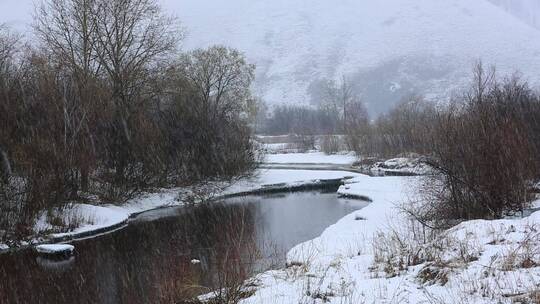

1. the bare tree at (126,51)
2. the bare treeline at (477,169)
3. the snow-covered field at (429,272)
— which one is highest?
the bare tree at (126,51)

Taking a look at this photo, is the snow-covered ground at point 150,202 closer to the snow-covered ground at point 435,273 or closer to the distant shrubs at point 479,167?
the snow-covered ground at point 435,273

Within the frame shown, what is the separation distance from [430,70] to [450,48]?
15.3 metres

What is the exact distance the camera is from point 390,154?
160 feet

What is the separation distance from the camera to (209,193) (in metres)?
30.6

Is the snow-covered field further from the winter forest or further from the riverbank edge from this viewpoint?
the riverbank edge

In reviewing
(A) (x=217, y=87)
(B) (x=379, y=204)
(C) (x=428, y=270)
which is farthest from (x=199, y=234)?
(A) (x=217, y=87)

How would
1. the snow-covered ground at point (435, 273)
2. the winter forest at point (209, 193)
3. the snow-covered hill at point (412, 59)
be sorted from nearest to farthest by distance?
the snow-covered ground at point (435, 273)
the winter forest at point (209, 193)
the snow-covered hill at point (412, 59)

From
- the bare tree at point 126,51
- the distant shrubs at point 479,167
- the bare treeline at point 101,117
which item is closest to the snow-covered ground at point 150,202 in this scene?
the bare treeline at point 101,117

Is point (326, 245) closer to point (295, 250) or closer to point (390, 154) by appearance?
point (295, 250)

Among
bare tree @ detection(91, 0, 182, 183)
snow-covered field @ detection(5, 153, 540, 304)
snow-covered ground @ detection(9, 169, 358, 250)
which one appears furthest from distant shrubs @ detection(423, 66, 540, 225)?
bare tree @ detection(91, 0, 182, 183)

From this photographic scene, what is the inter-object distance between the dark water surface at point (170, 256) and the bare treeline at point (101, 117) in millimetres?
3607

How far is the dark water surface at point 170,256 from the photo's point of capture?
404 inches

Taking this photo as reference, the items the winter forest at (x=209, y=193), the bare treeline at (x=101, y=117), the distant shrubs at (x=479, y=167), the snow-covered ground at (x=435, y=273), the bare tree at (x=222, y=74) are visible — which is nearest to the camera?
the snow-covered ground at (x=435, y=273)

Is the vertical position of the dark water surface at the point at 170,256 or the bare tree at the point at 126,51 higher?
the bare tree at the point at 126,51
